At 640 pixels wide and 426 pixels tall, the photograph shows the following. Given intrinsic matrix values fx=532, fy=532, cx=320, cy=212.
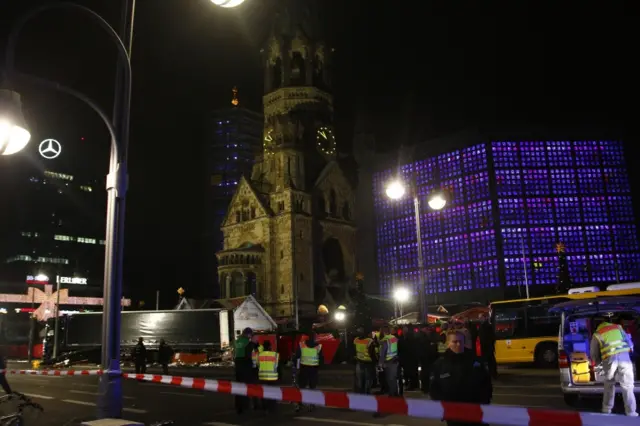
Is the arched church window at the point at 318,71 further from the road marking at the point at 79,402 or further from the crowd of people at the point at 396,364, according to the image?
the road marking at the point at 79,402

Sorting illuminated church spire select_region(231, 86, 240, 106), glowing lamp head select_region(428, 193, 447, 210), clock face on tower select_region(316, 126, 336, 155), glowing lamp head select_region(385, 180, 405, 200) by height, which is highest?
illuminated church spire select_region(231, 86, 240, 106)

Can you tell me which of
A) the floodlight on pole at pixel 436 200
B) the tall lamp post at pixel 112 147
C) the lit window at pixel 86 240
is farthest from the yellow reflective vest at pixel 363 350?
the lit window at pixel 86 240

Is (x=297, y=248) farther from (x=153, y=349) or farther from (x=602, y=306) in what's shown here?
(x=602, y=306)

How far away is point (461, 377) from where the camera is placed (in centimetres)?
547

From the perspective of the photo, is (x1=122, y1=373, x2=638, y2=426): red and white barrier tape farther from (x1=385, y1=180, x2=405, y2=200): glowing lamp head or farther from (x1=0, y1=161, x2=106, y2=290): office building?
(x1=0, y1=161, x2=106, y2=290): office building

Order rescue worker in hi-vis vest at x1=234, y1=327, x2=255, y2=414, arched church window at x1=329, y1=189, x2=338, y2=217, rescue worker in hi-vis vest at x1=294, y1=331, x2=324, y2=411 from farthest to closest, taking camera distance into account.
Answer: arched church window at x1=329, y1=189, x2=338, y2=217 < rescue worker in hi-vis vest at x1=294, y1=331, x2=324, y2=411 < rescue worker in hi-vis vest at x1=234, y1=327, x2=255, y2=414

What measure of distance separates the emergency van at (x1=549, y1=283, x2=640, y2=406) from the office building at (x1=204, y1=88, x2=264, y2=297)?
360ft

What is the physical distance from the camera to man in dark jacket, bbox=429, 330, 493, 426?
5.47 metres

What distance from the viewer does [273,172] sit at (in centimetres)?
6856

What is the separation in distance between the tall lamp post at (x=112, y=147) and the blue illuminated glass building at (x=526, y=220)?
67872mm

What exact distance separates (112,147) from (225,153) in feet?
385

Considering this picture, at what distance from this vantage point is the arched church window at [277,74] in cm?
7306

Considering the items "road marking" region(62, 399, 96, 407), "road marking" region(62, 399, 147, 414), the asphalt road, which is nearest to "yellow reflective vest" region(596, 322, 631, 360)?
the asphalt road

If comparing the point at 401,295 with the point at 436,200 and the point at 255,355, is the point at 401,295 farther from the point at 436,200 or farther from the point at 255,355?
the point at 255,355
